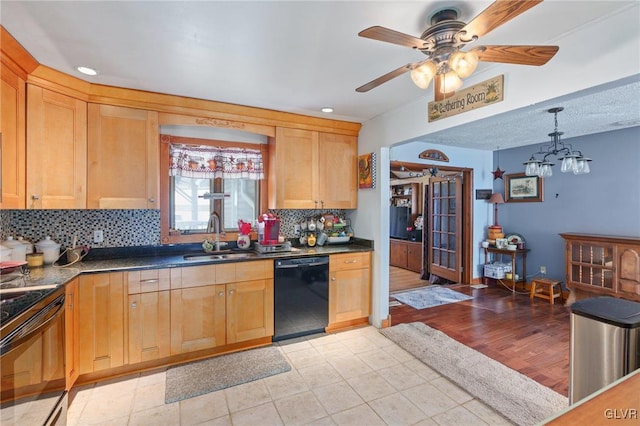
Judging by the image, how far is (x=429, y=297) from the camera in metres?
4.45

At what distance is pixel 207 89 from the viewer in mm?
2561

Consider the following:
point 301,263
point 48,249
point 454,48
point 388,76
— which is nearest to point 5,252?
point 48,249

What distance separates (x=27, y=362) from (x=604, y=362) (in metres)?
2.70

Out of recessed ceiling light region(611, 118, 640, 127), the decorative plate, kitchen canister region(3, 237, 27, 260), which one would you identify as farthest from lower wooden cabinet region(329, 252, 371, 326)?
recessed ceiling light region(611, 118, 640, 127)

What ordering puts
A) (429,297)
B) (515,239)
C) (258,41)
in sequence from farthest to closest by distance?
(515,239)
(429,297)
(258,41)

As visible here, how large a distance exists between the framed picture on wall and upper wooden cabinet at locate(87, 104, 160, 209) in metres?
5.24

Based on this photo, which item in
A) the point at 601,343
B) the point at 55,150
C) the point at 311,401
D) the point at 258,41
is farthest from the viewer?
the point at 55,150

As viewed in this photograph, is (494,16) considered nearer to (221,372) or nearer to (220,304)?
(220,304)

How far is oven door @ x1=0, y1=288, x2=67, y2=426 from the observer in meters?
1.29

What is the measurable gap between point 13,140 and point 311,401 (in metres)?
2.73

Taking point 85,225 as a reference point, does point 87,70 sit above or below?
above

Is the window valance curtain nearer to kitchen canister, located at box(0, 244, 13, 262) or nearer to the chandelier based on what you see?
kitchen canister, located at box(0, 244, 13, 262)

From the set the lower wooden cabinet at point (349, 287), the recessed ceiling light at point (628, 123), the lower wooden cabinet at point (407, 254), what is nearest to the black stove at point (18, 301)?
the lower wooden cabinet at point (349, 287)

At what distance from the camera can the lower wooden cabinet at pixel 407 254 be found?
6172mm
